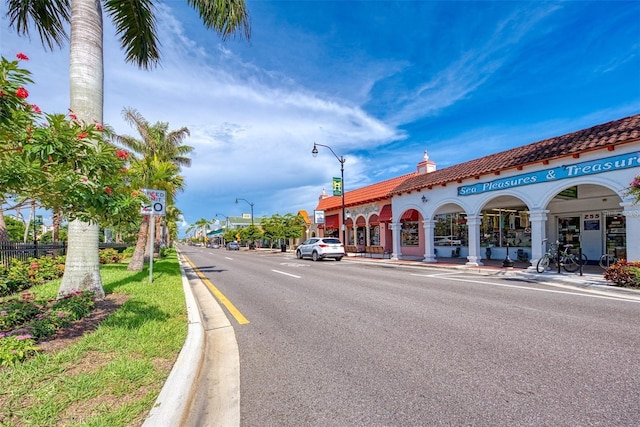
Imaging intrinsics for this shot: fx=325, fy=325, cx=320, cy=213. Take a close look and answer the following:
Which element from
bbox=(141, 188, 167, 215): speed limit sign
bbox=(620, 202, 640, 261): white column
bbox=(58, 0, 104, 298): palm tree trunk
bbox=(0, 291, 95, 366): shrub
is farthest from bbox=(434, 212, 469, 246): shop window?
bbox=(0, 291, 95, 366): shrub

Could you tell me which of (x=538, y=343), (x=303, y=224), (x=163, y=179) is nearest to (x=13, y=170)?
(x=538, y=343)

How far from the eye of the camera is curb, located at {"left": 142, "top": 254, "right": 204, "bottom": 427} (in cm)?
263

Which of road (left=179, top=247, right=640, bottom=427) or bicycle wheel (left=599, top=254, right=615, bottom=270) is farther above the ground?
bicycle wheel (left=599, top=254, right=615, bottom=270)

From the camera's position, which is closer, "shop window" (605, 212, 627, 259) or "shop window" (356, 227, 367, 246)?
"shop window" (605, 212, 627, 259)

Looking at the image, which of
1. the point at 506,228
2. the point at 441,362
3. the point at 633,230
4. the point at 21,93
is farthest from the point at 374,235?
the point at 21,93

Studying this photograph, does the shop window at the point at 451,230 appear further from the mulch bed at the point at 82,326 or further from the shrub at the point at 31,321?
the shrub at the point at 31,321

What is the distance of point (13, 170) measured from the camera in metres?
2.98

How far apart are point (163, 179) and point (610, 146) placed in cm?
1768

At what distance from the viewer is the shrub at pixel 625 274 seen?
900cm

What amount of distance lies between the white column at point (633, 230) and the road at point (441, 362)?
438 centimetres

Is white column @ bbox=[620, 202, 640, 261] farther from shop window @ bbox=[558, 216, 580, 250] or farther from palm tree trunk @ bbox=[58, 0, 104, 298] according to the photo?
palm tree trunk @ bbox=[58, 0, 104, 298]

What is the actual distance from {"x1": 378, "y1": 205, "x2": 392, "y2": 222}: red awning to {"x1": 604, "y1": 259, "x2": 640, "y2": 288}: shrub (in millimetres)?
15189

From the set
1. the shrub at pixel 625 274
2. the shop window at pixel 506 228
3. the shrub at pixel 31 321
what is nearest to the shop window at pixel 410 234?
the shop window at pixel 506 228

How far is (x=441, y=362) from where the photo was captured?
3992 mm
